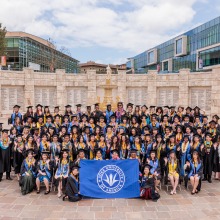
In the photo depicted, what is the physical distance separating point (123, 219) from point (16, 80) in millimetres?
14522

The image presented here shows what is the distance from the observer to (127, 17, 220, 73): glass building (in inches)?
1750

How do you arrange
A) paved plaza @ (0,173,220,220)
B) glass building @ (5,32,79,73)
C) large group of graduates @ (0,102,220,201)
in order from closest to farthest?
paved plaza @ (0,173,220,220) < large group of graduates @ (0,102,220,201) < glass building @ (5,32,79,73)

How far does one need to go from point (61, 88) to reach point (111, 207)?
43.1ft

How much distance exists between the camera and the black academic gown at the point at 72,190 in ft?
Answer: 20.3

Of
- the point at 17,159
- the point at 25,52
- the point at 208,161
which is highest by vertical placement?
the point at 25,52

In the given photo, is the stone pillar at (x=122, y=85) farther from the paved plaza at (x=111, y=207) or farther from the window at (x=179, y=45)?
the window at (x=179, y=45)

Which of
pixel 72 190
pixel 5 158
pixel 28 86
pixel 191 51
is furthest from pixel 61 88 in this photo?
pixel 191 51

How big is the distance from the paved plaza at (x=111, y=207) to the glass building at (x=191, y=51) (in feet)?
93.8

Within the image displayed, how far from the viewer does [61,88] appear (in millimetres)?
17891

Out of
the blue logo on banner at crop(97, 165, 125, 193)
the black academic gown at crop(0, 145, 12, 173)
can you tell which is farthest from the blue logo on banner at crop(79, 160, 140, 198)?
the black academic gown at crop(0, 145, 12, 173)

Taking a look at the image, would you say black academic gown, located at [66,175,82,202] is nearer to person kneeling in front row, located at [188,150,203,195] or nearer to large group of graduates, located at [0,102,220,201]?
large group of graduates, located at [0,102,220,201]

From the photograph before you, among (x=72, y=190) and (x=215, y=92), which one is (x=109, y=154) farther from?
(x=215, y=92)

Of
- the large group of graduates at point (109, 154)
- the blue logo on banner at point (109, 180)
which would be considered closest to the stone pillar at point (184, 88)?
the large group of graduates at point (109, 154)

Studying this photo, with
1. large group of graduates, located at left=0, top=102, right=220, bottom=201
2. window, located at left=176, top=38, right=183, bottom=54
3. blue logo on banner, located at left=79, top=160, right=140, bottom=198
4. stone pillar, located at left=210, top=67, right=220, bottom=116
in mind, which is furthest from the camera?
window, located at left=176, top=38, right=183, bottom=54
